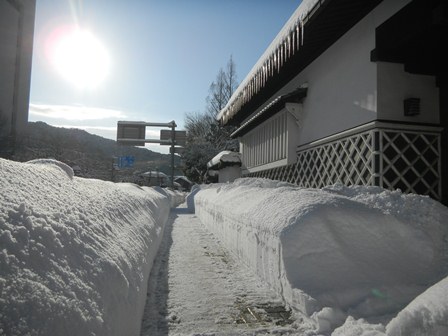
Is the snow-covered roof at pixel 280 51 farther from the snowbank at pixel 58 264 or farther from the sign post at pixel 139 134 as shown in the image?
the sign post at pixel 139 134

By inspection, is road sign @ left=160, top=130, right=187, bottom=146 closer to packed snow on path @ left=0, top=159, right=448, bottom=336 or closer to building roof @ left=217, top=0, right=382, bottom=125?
building roof @ left=217, top=0, right=382, bottom=125

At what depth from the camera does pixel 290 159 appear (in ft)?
26.8

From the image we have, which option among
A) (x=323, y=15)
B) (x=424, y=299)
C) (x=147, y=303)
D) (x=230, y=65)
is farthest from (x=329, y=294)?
(x=230, y=65)

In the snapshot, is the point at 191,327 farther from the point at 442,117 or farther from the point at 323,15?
the point at 442,117

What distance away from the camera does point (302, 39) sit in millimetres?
5844

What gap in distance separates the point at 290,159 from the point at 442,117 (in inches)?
138

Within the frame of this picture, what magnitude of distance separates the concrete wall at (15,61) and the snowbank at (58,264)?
24494 mm

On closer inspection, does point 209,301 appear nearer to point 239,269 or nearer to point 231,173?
point 239,269

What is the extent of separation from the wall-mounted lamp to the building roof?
164 cm

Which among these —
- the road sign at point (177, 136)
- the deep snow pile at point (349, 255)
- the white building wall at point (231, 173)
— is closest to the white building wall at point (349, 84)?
the deep snow pile at point (349, 255)

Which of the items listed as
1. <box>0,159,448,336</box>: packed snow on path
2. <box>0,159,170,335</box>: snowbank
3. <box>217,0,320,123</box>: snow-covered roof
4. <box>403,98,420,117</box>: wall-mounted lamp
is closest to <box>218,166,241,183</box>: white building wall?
<box>217,0,320,123</box>: snow-covered roof

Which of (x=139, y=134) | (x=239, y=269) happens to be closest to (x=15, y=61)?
(x=139, y=134)

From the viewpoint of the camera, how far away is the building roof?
5.04 meters

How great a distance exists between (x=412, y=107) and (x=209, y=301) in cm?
452
